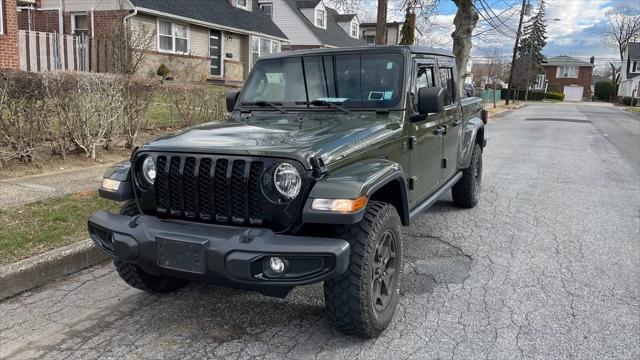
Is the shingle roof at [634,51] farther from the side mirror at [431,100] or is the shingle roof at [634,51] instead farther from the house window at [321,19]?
the side mirror at [431,100]

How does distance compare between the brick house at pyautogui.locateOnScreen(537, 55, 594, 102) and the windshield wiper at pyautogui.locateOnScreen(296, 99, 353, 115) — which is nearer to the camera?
the windshield wiper at pyautogui.locateOnScreen(296, 99, 353, 115)

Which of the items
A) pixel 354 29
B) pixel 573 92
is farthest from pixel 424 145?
pixel 573 92

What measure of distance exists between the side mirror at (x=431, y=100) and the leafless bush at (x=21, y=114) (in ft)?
15.7

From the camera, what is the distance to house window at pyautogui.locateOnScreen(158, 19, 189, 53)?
22391 millimetres

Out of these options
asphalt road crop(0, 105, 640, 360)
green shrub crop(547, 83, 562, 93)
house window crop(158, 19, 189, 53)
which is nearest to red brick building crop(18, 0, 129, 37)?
house window crop(158, 19, 189, 53)

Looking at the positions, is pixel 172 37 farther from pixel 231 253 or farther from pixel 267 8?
pixel 231 253

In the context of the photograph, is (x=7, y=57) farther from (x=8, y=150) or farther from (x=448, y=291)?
(x=448, y=291)

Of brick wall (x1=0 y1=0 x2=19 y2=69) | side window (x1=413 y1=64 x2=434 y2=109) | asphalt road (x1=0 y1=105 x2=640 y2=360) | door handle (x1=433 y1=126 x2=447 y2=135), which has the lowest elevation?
asphalt road (x1=0 y1=105 x2=640 y2=360)

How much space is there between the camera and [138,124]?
8.38 m

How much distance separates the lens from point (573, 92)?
80.8 m

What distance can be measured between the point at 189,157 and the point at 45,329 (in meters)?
1.51

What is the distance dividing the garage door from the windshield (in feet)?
277

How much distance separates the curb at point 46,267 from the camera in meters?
3.88

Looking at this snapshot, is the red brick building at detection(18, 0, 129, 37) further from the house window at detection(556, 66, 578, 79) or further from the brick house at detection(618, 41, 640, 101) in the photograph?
the house window at detection(556, 66, 578, 79)
